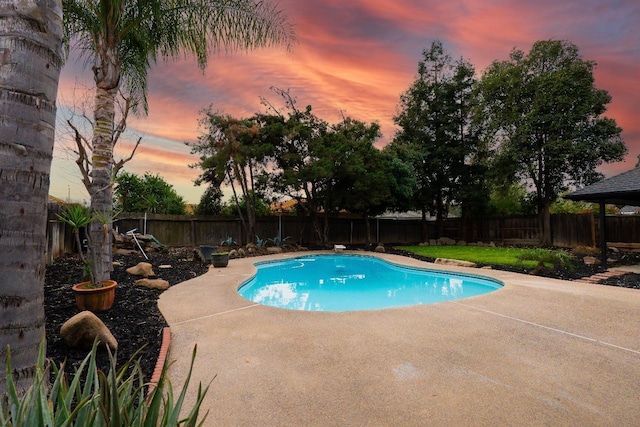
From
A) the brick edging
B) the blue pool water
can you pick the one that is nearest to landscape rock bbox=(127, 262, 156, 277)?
the blue pool water

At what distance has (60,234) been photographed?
23.7ft

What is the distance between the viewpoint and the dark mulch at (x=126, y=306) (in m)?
2.87

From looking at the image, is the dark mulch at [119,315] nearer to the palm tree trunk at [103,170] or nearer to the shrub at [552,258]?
the palm tree trunk at [103,170]

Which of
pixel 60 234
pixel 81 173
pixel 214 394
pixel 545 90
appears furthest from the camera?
pixel 545 90

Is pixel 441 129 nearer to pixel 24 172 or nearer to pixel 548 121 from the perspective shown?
pixel 548 121

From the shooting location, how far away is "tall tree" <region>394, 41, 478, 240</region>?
739 inches

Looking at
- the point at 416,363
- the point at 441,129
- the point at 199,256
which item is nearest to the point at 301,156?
the point at 199,256

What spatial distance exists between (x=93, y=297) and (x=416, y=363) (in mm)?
3911

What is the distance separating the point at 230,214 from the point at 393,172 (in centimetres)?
822

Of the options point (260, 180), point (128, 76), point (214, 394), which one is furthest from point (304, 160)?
point (214, 394)

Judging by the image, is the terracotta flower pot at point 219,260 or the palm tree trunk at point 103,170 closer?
the palm tree trunk at point 103,170

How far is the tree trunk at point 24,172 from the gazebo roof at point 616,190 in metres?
10.9

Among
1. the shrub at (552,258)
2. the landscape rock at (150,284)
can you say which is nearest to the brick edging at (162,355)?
the landscape rock at (150,284)

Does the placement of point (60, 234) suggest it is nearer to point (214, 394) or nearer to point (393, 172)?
point (214, 394)
